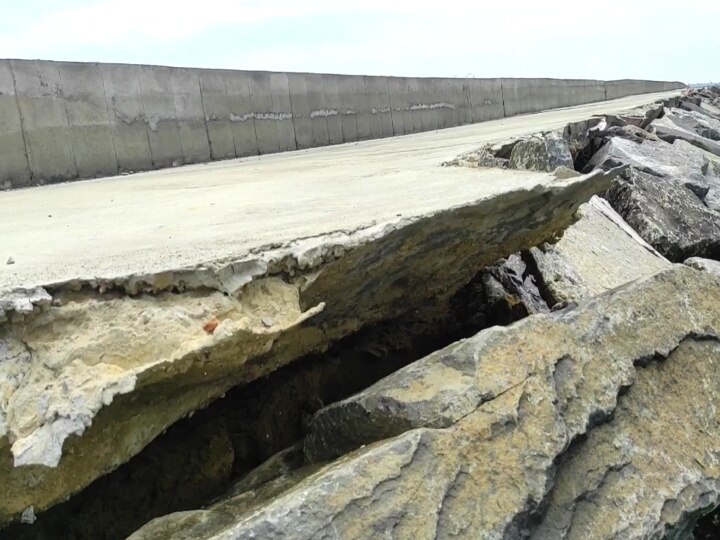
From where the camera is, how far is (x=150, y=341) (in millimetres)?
1324

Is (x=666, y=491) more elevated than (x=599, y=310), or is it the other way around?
(x=599, y=310)

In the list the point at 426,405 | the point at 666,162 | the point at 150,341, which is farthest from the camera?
the point at 666,162

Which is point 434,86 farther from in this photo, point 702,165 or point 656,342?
point 656,342

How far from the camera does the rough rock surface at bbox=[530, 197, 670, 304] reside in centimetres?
296

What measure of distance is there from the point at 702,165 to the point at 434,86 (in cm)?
543

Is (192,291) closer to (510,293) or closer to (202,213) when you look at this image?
(202,213)

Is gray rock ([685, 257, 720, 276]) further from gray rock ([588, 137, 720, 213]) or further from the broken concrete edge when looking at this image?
the broken concrete edge

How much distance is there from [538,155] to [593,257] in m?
0.67

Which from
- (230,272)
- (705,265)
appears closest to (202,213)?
(230,272)

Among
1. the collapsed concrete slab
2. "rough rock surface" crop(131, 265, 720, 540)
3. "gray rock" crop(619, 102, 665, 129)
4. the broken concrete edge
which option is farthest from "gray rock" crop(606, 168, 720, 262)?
"gray rock" crop(619, 102, 665, 129)

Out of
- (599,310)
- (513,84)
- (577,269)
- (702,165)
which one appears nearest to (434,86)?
(513,84)

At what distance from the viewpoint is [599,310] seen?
187 centimetres

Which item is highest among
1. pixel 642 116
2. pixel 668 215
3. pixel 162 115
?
pixel 162 115

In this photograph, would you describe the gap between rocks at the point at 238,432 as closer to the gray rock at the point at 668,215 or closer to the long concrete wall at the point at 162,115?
the gray rock at the point at 668,215
